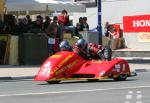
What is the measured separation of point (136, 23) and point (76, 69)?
24346mm

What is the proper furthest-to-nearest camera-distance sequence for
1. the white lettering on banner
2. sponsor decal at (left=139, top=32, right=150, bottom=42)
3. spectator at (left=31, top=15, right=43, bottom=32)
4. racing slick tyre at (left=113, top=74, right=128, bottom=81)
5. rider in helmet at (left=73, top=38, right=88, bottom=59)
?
sponsor decal at (left=139, top=32, right=150, bottom=42)
the white lettering on banner
spectator at (left=31, top=15, right=43, bottom=32)
racing slick tyre at (left=113, top=74, right=128, bottom=81)
rider in helmet at (left=73, top=38, right=88, bottom=59)

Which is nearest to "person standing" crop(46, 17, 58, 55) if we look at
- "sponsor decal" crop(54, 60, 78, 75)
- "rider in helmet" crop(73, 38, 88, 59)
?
"rider in helmet" crop(73, 38, 88, 59)

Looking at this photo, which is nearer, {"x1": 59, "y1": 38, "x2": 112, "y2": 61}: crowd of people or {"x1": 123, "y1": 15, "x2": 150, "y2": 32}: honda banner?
{"x1": 59, "y1": 38, "x2": 112, "y2": 61}: crowd of people

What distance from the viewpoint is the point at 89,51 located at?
21.1 meters

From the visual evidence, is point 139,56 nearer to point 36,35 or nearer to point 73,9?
point 73,9

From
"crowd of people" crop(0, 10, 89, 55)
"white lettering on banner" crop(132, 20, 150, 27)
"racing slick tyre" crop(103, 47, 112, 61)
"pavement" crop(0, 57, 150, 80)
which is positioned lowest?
"pavement" crop(0, 57, 150, 80)

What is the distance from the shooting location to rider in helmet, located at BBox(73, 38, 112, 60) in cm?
2073

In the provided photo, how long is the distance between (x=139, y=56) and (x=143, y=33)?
12.6 ft

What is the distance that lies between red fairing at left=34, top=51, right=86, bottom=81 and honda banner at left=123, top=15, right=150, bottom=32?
23.7 m

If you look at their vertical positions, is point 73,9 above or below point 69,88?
above

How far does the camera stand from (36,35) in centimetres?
2908

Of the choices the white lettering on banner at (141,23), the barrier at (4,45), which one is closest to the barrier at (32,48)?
the barrier at (4,45)

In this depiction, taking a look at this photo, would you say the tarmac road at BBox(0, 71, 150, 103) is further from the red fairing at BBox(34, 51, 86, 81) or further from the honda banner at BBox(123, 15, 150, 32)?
the honda banner at BBox(123, 15, 150, 32)

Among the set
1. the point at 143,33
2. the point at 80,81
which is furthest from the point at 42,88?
the point at 143,33
